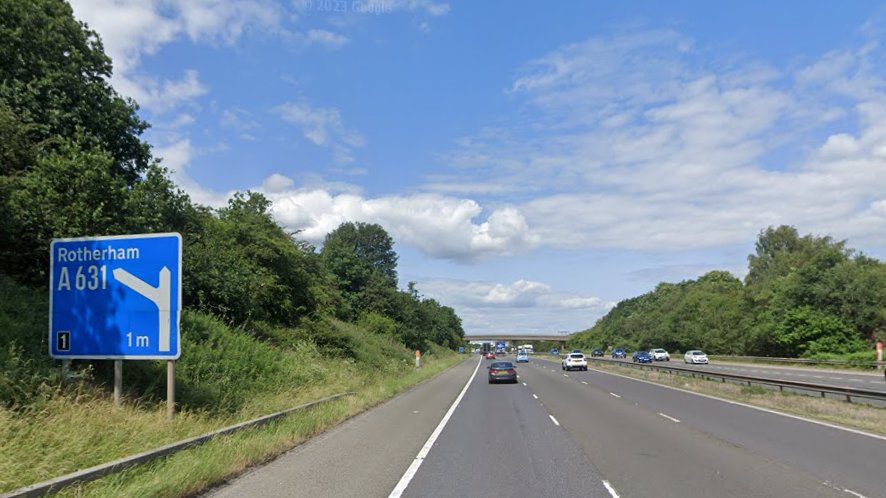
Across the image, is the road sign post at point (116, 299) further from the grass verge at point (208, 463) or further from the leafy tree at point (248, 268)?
the leafy tree at point (248, 268)

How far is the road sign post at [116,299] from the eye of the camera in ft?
35.2

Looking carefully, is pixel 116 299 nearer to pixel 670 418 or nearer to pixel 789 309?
pixel 670 418

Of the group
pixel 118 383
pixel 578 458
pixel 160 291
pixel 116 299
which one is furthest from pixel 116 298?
pixel 578 458

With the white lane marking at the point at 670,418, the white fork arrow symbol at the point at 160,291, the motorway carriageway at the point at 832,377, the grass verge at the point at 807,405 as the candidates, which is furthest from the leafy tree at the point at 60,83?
the motorway carriageway at the point at 832,377

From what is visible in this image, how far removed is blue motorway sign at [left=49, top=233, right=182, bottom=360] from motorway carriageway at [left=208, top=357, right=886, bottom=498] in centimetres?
342

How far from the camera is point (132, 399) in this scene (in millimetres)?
11555

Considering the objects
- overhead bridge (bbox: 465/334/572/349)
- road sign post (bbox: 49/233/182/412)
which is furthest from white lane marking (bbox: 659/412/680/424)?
overhead bridge (bbox: 465/334/572/349)

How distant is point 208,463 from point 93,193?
9279 mm

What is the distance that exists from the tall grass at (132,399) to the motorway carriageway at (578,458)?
4.67ft

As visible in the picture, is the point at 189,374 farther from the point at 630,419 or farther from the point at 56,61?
the point at 56,61

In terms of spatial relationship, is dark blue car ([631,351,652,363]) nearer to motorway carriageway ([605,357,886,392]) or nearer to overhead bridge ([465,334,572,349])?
motorway carriageway ([605,357,886,392])

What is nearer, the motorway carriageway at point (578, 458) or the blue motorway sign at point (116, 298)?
the motorway carriageway at point (578, 458)

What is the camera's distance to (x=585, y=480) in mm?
8578

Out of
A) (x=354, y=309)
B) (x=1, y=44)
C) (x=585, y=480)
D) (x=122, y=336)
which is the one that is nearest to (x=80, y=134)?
(x=1, y=44)
